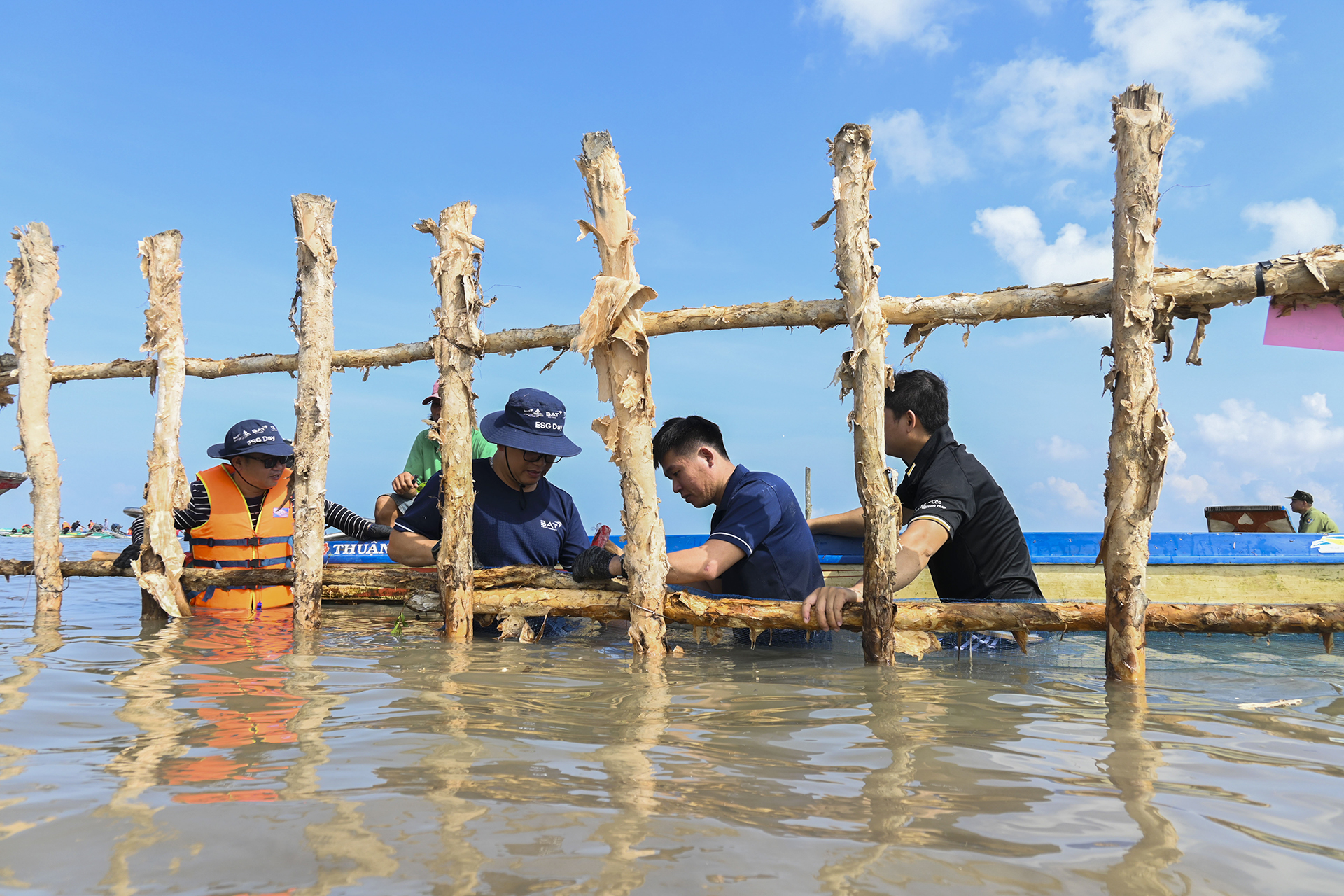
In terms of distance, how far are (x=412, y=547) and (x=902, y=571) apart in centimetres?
344

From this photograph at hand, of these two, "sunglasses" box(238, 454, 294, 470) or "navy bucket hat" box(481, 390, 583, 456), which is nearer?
"navy bucket hat" box(481, 390, 583, 456)

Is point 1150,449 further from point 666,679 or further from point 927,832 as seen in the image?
point 927,832

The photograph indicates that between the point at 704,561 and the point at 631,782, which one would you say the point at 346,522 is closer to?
the point at 704,561

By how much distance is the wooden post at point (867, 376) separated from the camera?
452cm

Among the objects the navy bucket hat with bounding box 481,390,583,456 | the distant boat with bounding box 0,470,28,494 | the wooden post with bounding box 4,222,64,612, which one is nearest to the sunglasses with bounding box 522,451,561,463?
the navy bucket hat with bounding box 481,390,583,456

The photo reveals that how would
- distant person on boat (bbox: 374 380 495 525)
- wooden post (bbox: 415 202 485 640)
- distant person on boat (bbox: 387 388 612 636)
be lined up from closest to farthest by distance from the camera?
1. wooden post (bbox: 415 202 485 640)
2. distant person on boat (bbox: 387 388 612 636)
3. distant person on boat (bbox: 374 380 495 525)

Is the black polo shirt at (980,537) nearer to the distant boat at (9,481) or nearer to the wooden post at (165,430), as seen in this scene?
the wooden post at (165,430)

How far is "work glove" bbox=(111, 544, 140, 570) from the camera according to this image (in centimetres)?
726

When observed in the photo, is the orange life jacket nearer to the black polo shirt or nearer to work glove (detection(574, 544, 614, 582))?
work glove (detection(574, 544, 614, 582))

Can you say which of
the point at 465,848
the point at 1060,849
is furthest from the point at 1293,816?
the point at 465,848

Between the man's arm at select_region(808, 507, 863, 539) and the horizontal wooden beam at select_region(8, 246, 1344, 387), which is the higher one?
the horizontal wooden beam at select_region(8, 246, 1344, 387)

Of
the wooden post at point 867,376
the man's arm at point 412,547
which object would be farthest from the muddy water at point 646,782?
the man's arm at point 412,547

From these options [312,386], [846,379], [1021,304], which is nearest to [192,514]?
[312,386]

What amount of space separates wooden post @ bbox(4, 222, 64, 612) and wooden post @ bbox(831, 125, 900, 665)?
7.86 m
